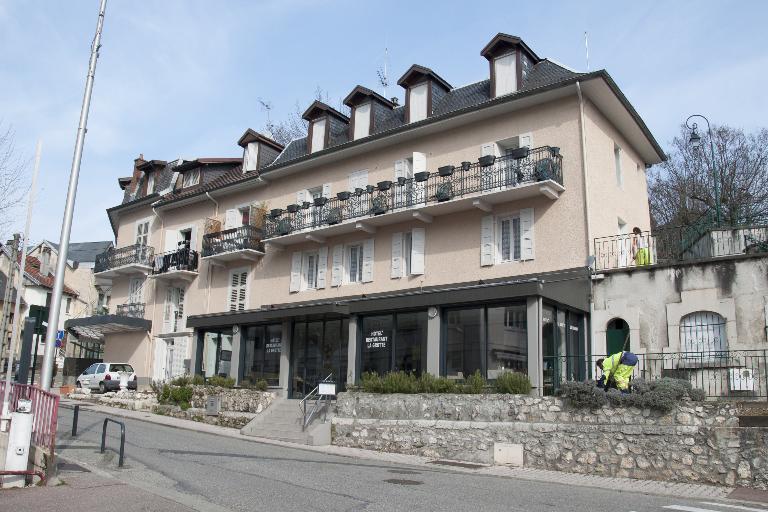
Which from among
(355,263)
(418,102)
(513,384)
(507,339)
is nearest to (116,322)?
(355,263)

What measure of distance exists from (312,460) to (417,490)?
4.29 metres

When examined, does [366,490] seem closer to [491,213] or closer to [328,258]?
[491,213]

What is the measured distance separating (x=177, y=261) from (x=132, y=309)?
4.21 m

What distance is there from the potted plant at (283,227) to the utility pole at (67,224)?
12689 millimetres

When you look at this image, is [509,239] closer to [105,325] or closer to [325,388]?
[325,388]

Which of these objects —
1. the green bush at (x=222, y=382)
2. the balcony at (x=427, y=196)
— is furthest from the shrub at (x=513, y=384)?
the green bush at (x=222, y=382)

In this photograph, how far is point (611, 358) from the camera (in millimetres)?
14141

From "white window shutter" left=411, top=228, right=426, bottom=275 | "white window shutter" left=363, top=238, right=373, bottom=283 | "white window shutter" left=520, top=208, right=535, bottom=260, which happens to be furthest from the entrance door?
"white window shutter" left=520, top=208, right=535, bottom=260

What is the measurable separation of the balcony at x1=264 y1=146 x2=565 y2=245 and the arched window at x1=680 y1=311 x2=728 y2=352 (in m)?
5.06

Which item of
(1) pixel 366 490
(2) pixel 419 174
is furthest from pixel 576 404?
(2) pixel 419 174

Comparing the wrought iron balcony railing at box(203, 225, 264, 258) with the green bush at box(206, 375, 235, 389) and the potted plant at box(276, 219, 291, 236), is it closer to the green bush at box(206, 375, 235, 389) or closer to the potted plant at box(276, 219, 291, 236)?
the potted plant at box(276, 219, 291, 236)

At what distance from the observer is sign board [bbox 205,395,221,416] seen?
74.2ft

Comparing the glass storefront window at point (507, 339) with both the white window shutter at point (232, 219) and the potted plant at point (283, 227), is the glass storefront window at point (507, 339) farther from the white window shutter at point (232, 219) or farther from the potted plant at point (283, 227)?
the white window shutter at point (232, 219)

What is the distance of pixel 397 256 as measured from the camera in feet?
75.8
